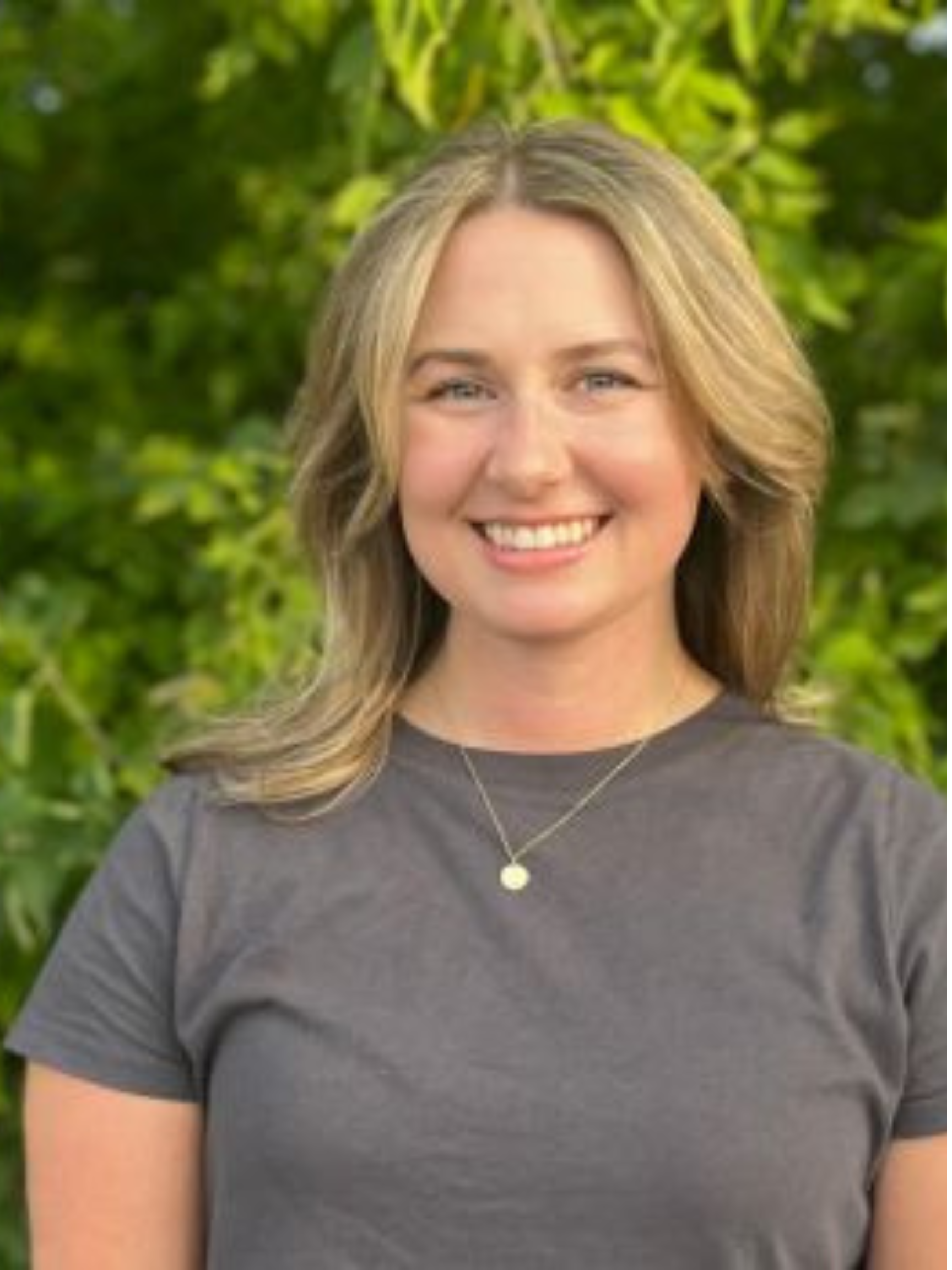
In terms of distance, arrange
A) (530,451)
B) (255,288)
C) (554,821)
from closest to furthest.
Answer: (530,451) → (554,821) → (255,288)

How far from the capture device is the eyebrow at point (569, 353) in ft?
6.23

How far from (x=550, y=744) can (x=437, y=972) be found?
0.22 metres

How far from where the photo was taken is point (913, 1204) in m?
1.91

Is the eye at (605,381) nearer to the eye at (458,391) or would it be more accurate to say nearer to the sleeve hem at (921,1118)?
the eye at (458,391)

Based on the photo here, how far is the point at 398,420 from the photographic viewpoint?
6.42 ft

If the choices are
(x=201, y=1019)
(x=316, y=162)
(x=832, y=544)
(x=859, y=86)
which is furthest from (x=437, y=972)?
(x=859, y=86)

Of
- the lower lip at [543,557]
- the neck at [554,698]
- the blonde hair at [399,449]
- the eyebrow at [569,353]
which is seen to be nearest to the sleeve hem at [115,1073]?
the blonde hair at [399,449]

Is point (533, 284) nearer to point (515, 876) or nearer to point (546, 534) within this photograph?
point (546, 534)

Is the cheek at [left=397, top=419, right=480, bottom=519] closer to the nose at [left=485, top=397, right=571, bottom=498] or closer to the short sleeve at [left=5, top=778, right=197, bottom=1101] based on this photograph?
the nose at [left=485, top=397, right=571, bottom=498]

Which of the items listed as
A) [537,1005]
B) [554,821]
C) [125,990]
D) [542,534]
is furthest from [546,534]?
[125,990]

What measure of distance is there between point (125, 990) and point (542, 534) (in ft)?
1.47

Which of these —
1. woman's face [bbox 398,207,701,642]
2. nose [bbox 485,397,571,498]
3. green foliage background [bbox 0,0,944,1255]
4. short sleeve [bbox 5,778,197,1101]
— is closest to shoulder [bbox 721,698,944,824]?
woman's face [bbox 398,207,701,642]

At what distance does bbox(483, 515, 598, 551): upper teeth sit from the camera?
6.25ft

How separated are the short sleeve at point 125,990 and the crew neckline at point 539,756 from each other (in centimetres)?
19
